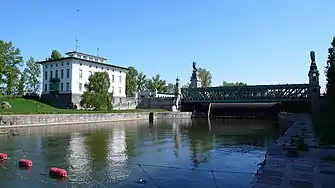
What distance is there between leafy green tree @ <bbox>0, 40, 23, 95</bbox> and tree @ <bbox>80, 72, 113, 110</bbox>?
57.2 feet

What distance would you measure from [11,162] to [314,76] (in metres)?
75.5

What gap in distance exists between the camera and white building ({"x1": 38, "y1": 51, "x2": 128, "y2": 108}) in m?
80.7

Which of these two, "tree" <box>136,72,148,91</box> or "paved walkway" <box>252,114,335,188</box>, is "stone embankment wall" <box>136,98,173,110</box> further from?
"paved walkway" <box>252,114,335,188</box>

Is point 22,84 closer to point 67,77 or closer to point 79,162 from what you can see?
point 67,77

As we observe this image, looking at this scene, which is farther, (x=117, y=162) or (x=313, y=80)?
(x=313, y=80)

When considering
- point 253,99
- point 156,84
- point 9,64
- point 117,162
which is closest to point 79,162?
point 117,162

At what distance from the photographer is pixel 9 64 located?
247 feet

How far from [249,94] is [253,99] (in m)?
3.11

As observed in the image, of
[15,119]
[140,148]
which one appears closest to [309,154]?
[140,148]

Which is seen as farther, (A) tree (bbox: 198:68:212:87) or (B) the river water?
(A) tree (bbox: 198:68:212:87)

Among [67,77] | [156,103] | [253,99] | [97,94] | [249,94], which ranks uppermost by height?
[67,77]

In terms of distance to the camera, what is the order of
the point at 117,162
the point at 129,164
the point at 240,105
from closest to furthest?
1. the point at 129,164
2. the point at 117,162
3. the point at 240,105

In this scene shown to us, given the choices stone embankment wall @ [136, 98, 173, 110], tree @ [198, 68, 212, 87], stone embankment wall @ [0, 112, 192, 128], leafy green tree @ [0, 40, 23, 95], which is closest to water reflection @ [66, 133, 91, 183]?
stone embankment wall @ [0, 112, 192, 128]

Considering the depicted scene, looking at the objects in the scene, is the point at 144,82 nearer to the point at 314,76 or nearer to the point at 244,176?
the point at 314,76
